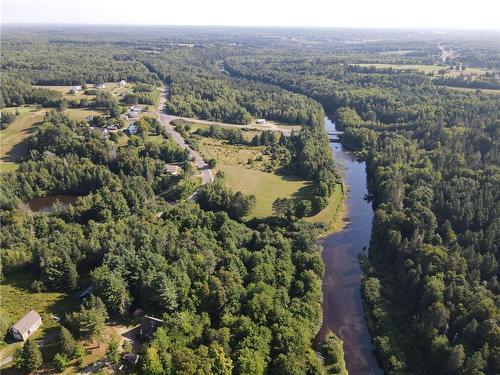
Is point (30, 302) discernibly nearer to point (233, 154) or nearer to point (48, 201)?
point (48, 201)

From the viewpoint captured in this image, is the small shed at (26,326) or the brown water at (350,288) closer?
the small shed at (26,326)

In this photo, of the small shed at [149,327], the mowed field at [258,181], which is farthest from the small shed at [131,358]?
the mowed field at [258,181]

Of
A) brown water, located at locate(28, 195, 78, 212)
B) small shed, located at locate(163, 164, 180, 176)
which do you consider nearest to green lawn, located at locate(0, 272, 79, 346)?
brown water, located at locate(28, 195, 78, 212)

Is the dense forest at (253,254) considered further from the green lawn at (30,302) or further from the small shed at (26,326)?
the small shed at (26,326)

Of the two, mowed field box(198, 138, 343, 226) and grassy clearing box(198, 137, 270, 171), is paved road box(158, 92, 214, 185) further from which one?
mowed field box(198, 138, 343, 226)

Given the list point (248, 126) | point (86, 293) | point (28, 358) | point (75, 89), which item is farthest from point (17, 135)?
point (28, 358)

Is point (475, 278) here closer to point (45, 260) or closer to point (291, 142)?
point (45, 260)
